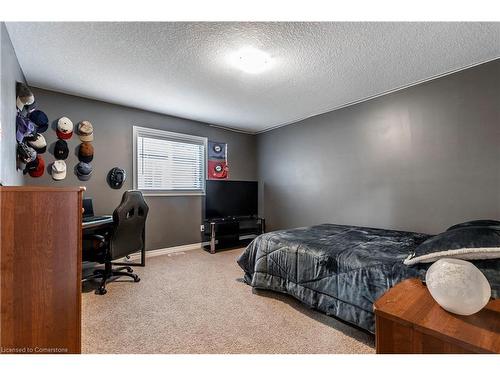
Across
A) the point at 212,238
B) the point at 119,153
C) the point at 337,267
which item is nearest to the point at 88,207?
the point at 119,153

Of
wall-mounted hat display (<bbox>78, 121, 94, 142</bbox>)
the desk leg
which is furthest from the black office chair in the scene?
the desk leg

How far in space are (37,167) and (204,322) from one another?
2604mm

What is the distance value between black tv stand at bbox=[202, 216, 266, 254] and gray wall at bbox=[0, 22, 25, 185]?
2.52 meters

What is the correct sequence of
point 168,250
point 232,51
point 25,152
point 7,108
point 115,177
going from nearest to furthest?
point 7,108, point 232,51, point 25,152, point 115,177, point 168,250

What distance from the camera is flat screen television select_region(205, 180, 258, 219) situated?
4.15m

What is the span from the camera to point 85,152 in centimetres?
305

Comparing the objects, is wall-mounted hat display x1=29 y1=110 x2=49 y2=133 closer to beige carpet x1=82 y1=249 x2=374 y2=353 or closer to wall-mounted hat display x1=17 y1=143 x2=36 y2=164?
wall-mounted hat display x1=17 y1=143 x2=36 y2=164

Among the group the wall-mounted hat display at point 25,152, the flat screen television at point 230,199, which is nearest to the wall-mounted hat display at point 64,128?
the wall-mounted hat display at point 25,152

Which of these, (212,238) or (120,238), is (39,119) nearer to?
(120,238)

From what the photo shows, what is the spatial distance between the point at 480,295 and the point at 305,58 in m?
2.11

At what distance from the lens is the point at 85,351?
1.55m

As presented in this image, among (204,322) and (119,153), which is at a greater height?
(119,153)

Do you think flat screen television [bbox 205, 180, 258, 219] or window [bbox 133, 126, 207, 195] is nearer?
window [bbox 133, 126, 207, 195]

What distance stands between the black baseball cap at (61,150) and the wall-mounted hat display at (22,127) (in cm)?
62
